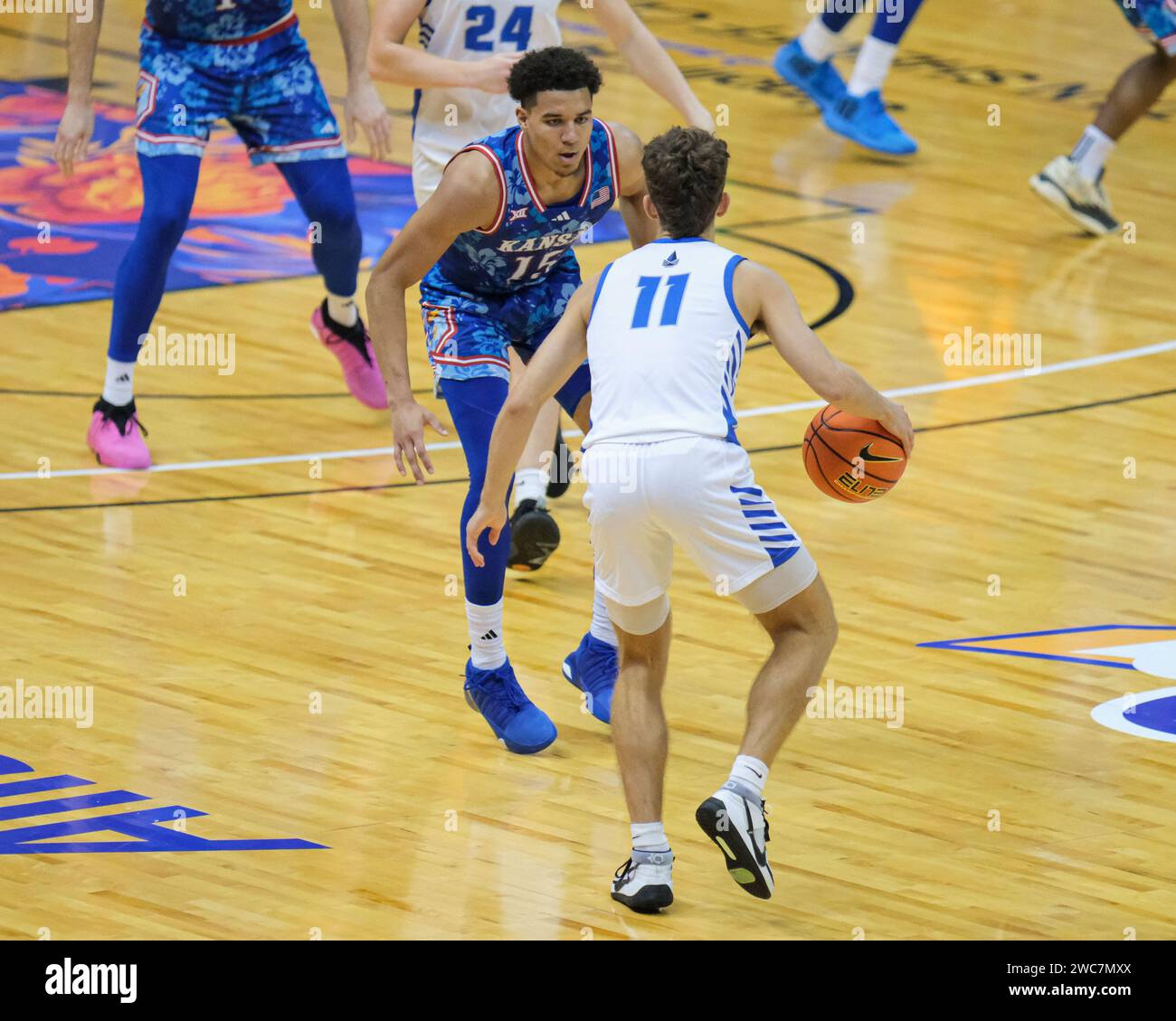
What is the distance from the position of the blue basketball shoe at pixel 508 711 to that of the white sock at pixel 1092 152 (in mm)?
6112

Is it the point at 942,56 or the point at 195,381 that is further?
the point at 942,56

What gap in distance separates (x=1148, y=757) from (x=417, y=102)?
10.1 feet

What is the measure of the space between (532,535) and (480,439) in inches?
48.9

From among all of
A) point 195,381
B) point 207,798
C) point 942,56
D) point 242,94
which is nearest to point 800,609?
point 207,798

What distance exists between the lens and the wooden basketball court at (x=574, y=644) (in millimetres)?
4965

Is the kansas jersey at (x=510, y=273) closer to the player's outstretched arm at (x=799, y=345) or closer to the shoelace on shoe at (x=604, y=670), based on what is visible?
the shoelace on shoe at (x=604, y=670)

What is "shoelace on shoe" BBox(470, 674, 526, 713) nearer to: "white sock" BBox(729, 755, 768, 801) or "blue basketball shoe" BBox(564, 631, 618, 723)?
"blue basketball shoe" BBox(564, 631, 618, 723)

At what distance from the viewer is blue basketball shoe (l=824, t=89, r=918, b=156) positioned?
Result: 1259 cm

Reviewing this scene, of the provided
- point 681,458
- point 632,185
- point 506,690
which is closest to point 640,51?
point 632,185

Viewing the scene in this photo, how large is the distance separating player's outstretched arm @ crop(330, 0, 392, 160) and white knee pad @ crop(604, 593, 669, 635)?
9.71 feet

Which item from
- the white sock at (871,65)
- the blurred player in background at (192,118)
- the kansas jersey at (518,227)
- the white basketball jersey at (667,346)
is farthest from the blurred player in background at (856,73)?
the white basketball jersey at (667,346)

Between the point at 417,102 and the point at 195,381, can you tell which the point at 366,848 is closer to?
the point at 417,102

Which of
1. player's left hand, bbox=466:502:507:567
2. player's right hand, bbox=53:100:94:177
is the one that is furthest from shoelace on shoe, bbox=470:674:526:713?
player's right hand, bbox=53:100:94:177

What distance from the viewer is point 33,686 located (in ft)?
19.6
